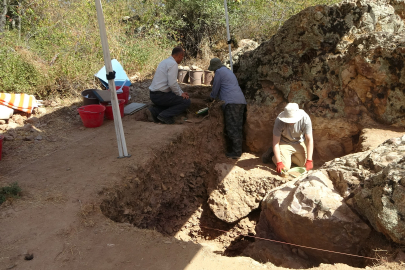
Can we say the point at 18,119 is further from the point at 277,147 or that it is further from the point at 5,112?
the point at 277,147

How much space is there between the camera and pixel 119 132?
453 cm

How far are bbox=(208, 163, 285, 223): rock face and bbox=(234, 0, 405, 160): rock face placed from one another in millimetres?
1212


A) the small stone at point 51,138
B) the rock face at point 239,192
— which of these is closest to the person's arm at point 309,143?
the rock face at point 239,192

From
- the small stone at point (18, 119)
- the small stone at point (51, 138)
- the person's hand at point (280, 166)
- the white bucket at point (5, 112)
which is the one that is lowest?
the person's hand at point (280, 166)

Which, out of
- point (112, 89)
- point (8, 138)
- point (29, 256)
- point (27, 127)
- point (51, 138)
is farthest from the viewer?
point (27, 127)

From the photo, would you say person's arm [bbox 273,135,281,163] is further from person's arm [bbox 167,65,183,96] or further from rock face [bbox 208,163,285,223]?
person's arm [bbox 167,65,183,96]

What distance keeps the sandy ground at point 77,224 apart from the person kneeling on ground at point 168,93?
123 cm

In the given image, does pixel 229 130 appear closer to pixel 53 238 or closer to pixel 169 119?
pixel 169 119

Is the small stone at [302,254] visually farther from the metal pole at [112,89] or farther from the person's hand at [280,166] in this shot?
the metal pole at [112,89]

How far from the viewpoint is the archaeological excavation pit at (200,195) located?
4078mm

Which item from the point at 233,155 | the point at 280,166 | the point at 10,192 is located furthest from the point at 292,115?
the point at 10,192

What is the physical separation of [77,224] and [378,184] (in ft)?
9.67

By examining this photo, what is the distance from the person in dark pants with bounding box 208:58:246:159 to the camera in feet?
19.2

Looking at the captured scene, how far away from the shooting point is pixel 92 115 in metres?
5.86
